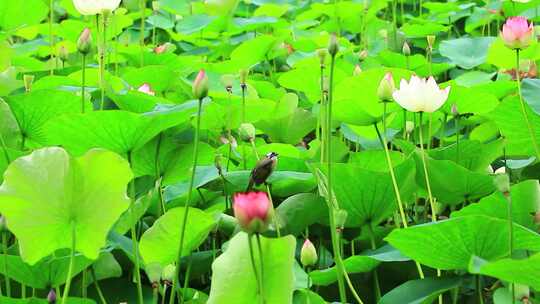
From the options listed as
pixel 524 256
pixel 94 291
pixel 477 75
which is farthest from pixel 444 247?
pixel 477 75

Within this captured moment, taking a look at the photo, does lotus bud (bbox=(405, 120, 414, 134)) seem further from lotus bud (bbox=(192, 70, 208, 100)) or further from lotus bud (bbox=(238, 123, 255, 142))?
lotus bud (bbox=(192, 70, 208, 100))

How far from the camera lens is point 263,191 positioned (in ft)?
3.21

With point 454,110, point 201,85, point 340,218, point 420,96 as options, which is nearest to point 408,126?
point 454,110

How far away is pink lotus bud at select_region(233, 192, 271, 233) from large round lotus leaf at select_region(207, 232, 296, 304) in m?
0.09

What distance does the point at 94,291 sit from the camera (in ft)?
2.85

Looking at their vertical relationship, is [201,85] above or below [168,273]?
above

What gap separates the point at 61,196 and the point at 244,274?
157 mm

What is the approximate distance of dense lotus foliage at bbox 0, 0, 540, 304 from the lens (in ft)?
2.30

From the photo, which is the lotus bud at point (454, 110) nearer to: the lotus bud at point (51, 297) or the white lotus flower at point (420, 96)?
the white lotus flower at point (420, 96)

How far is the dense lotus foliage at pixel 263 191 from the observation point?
0.70 meters

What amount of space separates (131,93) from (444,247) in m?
0.46

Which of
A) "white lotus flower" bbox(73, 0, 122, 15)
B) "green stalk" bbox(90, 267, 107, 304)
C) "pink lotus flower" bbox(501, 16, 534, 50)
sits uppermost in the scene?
"pink lotus flower" bbox(501, 16, 534, 50)

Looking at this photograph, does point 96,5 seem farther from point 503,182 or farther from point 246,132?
point 503,182

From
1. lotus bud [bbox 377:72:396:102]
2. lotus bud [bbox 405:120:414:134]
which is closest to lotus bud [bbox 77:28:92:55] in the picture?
lotus bud [bbox 377:72:396:102]
